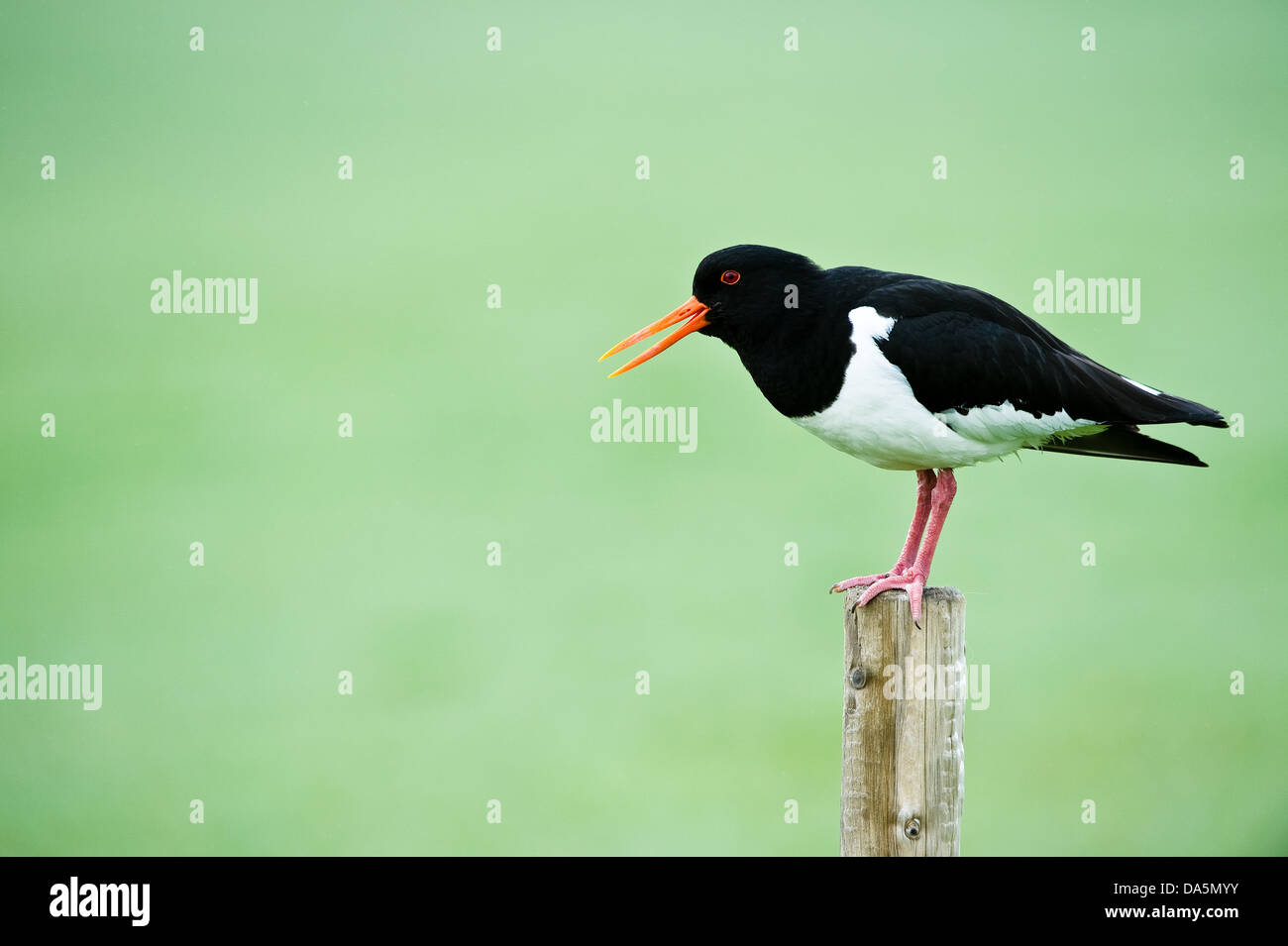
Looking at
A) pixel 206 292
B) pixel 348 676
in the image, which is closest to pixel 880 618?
pixel 348 676

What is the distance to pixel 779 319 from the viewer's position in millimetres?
6031

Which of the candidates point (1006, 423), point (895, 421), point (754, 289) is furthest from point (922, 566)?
point (754, 289)

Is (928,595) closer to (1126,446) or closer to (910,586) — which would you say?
(910,586)

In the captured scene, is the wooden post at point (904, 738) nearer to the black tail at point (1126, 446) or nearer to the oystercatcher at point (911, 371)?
the oystercatcher at point (911, 371)

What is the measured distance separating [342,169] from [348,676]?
13.4m

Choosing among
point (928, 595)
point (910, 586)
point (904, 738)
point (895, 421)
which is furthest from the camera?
point (895, 421)

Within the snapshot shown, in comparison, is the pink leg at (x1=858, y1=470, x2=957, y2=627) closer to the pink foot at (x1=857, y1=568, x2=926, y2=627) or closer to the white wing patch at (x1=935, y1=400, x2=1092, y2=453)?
the pink foot at (x1=857, y1=568, x2=926, y2=627)

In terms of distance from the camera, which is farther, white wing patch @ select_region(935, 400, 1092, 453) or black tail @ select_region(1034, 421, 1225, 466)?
black tail @ select_region(1034, 421, 1225, 466)

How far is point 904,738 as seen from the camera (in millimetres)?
4750

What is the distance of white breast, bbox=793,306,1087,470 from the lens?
5.74 meters

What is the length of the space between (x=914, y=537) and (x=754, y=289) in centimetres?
139

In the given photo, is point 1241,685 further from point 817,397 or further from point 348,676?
point 817,397

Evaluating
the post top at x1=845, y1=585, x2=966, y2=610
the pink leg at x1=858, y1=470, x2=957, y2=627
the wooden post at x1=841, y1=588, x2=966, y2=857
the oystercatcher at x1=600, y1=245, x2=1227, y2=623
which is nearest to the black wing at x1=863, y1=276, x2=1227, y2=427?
the oystercatcher at x1=600, y1=245, x2=1227, y2=623

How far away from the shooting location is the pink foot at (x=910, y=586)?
4.97 meters
